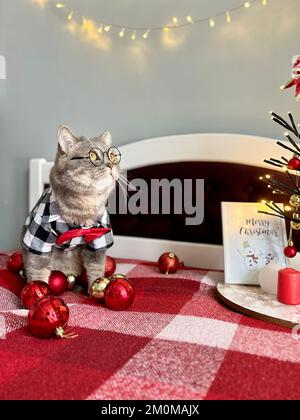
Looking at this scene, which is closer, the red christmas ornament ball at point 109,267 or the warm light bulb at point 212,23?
the red christmas ornament ball at point 109,267

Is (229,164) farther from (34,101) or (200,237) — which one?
(34,101)

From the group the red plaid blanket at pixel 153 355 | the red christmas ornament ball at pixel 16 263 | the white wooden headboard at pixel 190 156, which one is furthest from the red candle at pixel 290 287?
the red christmas ornament ball at pixel 16 263

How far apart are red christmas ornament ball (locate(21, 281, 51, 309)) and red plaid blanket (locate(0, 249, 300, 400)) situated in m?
0.04

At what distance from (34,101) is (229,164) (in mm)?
1044

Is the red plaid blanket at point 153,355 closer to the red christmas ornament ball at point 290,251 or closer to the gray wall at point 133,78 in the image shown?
the red christmas ornament ball at point 290,251

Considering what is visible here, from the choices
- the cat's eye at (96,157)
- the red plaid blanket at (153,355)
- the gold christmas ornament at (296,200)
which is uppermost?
the cat's eye at (96,157)

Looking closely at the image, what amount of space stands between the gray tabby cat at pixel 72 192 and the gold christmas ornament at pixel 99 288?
82mm

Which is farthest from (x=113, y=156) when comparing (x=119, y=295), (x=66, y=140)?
(x=119, y=295)

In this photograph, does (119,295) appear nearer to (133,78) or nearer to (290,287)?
(290,287)

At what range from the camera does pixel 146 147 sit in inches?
65.3

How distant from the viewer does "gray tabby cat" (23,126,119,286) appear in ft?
3.62

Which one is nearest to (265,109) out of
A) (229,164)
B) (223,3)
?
(229,164)

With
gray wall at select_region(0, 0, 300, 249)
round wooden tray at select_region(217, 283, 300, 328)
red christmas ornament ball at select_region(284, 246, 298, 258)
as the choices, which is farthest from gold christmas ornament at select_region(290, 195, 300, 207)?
gray wall at select_region(0, 0, 300, 249)

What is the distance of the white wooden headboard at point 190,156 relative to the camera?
146 cm
